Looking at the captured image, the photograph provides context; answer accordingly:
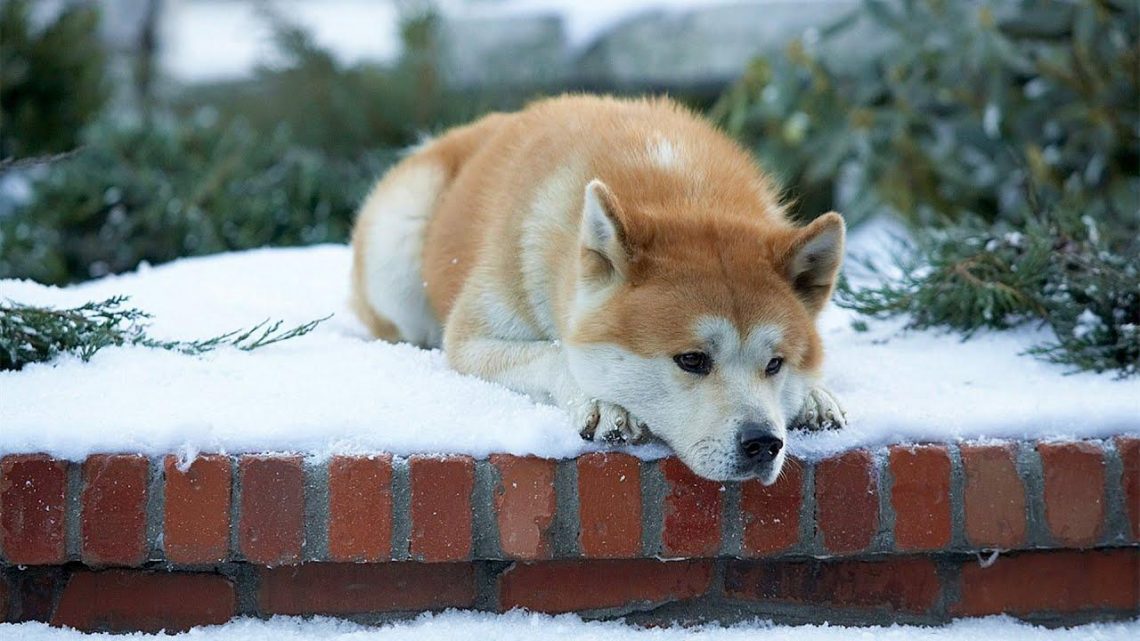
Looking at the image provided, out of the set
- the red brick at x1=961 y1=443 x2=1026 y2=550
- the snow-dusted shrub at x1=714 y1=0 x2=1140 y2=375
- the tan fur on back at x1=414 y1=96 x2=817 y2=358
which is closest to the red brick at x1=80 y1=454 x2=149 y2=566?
the tan fur on back at x1=414 y1=96 x2=817 y2=358

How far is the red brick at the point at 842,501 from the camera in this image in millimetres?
2469

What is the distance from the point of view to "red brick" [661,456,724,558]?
242cm

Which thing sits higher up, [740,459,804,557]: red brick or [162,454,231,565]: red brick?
[162,454,231,565]: red brick

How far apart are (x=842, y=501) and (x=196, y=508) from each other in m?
1.31

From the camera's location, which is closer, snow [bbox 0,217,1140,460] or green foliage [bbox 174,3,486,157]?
snow [bbox 0,217,1140,460]

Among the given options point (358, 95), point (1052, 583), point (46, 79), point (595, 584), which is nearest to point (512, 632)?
point (595, 584)

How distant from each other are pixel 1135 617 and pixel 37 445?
93.5 inches

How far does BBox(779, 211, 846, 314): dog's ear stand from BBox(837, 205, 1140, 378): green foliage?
671 mm

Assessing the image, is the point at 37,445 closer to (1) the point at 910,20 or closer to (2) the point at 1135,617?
(2) the point at 1135,617

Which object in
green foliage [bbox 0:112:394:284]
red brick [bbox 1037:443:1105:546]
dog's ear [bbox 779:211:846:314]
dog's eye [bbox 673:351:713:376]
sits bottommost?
green foliage [bbox 0:112:394:284]

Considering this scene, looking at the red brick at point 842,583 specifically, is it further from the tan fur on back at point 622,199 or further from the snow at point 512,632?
the tan fur on back at point 622,199

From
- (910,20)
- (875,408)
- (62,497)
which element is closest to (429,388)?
(62,497)

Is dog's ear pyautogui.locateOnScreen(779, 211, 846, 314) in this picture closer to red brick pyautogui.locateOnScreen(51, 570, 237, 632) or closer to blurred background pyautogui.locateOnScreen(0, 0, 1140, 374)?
blurred background pyautogui.locateOnScreen(0, 0, 1140, 374)

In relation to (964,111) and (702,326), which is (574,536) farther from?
(964,111)
